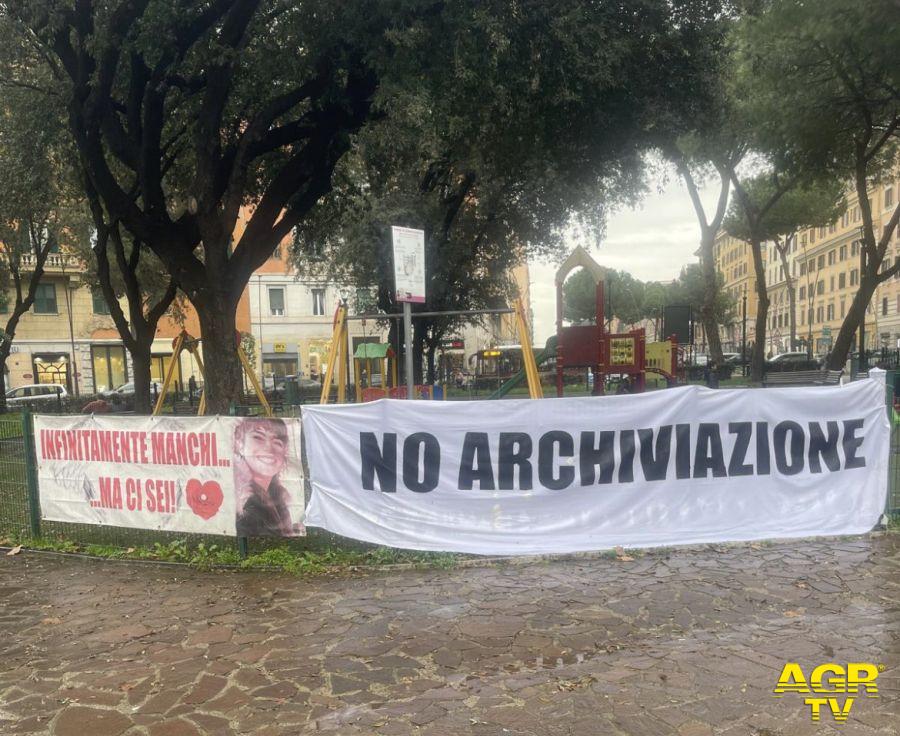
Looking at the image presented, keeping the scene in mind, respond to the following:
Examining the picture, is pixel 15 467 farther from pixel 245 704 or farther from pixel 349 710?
pixel 349 710

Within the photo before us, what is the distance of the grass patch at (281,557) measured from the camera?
245 inches

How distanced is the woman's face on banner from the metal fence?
0.86m

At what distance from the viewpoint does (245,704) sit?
155 inches

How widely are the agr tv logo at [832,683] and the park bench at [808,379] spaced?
14.4 meters

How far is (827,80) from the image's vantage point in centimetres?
1791

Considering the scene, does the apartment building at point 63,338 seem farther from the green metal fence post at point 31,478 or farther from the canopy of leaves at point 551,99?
the green metal fence post at point 31,478

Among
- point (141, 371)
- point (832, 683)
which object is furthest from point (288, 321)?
point (832, 683)

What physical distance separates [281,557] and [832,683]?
15.0ft

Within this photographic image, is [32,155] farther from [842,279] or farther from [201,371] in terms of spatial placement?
[842,279]

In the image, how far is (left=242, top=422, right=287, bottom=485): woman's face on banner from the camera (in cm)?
629

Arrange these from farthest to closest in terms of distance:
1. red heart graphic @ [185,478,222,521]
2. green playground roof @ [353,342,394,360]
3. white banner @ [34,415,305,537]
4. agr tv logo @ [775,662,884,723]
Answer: green playground roof @ [353,342,394,360], red heart graphic @ [185,478,222,521], white banner @ [34,415,305,537], agr tv logo @ [775,662,884,723]

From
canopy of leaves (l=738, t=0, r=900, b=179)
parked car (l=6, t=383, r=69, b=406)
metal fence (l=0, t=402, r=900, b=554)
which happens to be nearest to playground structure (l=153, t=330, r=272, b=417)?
metal fence (l=0, t=402, r=900, b=554)

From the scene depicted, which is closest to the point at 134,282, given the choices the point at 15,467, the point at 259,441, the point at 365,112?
the point at 365,112

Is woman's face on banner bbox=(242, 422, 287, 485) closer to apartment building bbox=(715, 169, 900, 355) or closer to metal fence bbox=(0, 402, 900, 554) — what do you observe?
metal fence bbox=(0, 402, 900, 554)
